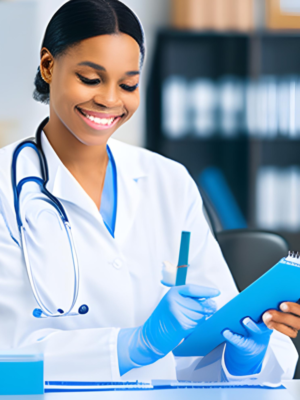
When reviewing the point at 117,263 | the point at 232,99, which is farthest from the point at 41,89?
the point at 232,99

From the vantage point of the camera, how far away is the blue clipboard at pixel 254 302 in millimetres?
830

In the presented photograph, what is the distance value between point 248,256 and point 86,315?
0.62 meters

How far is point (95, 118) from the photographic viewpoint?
3.51 ft

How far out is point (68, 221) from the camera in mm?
1059

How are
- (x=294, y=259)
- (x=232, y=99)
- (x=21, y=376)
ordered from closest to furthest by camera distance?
(x=21, y=376) < (x=294, y=259) < (x=232, y=99)

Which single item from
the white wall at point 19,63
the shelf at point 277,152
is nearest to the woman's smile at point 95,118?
the white wall at point 19,63

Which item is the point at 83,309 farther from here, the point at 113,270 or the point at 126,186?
the point at 126,186

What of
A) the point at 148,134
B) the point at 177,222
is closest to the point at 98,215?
the point at 177,222

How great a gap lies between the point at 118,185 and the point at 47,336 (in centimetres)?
43

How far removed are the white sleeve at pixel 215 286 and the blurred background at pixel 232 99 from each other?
1.87 metres

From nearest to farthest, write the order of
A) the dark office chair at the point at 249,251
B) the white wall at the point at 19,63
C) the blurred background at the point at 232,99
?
the dark office chair at the point at 249,251
the white wall at the point at 19,63
the blurred background at the point at 232,99

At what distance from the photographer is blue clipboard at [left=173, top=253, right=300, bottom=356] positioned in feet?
2.72

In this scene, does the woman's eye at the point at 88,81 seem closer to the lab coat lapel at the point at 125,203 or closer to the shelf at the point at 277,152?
the lab coat lapel at the point at 125,203

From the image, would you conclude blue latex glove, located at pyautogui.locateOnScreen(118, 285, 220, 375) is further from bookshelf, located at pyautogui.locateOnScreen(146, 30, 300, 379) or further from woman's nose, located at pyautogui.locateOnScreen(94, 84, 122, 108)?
bookshelf, located at pyautogui.locateOnScreen(146, 30, 300, 379)
